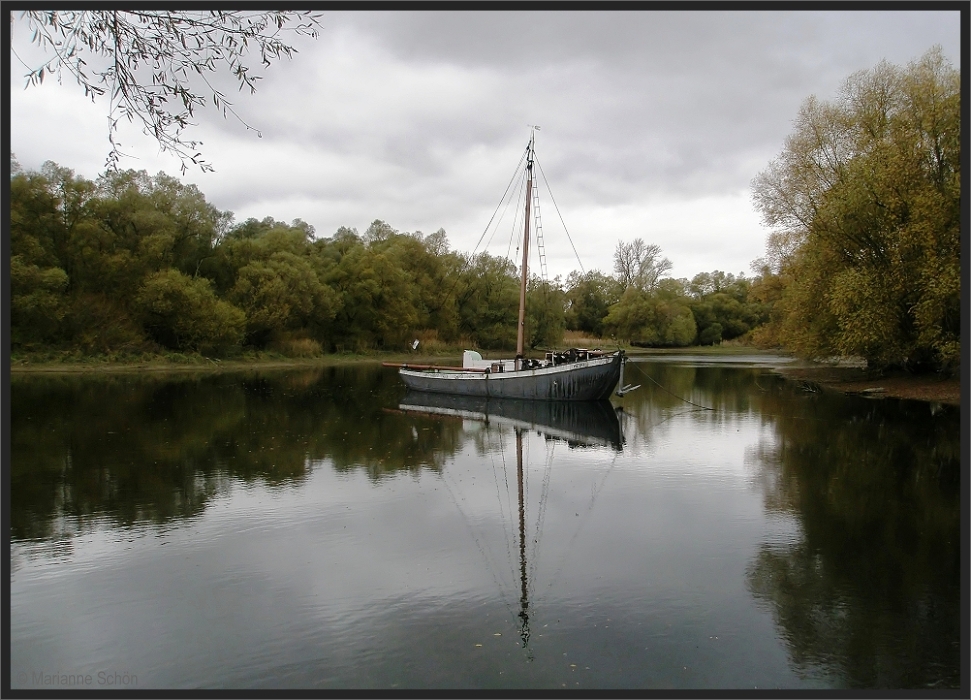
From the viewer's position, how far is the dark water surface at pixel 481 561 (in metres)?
6.86

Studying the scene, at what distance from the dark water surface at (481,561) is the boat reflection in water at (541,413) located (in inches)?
63.2

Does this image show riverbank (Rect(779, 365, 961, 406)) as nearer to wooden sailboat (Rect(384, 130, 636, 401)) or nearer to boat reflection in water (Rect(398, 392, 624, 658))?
wooden sailboat (Rect(384, 130, 636, 401))

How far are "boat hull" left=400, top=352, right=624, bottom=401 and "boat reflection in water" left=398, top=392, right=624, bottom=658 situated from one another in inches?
13.6

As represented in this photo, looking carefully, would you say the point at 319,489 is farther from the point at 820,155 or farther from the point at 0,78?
the point at 820,155

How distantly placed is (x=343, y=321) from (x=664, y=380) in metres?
36.7

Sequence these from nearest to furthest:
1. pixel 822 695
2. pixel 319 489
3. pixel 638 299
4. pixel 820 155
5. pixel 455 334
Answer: pixel 822 695, pixel 319 489, pixel 820 155, pixel 455 334, pixel 638 299

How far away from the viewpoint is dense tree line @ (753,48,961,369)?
2725 cm

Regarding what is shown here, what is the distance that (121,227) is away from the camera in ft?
170

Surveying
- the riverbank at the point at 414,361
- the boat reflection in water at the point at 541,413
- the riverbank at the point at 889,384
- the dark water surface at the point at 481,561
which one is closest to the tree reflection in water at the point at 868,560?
the dark water surface at the point at 481,561

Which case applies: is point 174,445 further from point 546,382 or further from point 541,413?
point 546,382

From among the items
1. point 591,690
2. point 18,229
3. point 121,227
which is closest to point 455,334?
point 121,227

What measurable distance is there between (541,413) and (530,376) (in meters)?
3.49

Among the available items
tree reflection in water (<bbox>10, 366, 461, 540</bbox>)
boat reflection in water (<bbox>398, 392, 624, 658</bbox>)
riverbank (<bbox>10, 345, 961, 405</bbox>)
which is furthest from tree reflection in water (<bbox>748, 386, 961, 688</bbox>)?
riverbank (<bbox>10, 345, 961, 405</bbox>)

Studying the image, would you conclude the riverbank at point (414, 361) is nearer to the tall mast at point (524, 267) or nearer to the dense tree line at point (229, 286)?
the dense tree line at point (229, 286)
